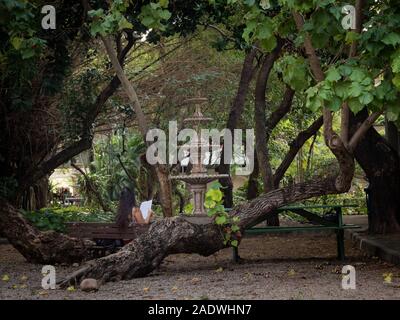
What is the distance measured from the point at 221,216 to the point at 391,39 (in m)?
3.92

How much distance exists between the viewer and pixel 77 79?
58.3 feet

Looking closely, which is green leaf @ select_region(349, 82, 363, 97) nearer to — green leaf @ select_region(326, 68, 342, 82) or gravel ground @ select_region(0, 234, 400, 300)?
green leaf @ select_region(326, 68, 342, 82)

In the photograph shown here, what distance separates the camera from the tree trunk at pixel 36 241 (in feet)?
37.5

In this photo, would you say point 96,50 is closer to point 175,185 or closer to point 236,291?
point 175,185

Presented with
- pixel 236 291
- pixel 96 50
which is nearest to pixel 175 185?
pixel 96 50

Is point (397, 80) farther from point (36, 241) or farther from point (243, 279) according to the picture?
point (36, 241)

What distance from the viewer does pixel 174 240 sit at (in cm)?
997

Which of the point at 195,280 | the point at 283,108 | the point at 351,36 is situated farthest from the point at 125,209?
the point at 283,108

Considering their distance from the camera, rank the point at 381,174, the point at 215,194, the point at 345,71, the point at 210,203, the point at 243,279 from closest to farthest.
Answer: the point at 345,71, the point at 243,279, the point at 215,194, the point at 210,203, the point at 381,174

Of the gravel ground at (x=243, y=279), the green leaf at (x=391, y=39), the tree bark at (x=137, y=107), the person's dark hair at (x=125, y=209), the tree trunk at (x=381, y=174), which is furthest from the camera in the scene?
the tree trunk at (x=381, y=174)

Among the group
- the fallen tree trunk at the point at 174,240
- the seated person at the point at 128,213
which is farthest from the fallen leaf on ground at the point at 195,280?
the seated person at the point at 128,213

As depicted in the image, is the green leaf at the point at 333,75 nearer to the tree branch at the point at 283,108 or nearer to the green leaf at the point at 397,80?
the green leaf at the point at 397,80

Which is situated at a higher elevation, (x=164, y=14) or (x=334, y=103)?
(x=164, y=14)

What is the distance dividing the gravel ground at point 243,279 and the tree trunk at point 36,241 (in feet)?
0.84
